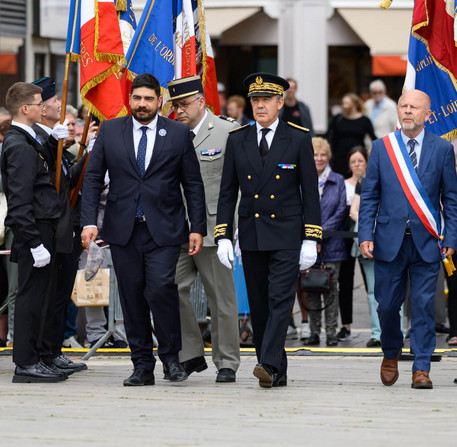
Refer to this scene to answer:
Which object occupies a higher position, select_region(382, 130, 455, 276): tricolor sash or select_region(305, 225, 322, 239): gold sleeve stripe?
select_region(382, 130, 455, 276): tricolor sash

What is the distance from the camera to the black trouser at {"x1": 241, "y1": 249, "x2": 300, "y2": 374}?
8.79 metres

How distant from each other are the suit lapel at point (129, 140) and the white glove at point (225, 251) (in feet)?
2.39

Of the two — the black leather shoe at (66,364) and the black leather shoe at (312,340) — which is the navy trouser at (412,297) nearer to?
the black leather shoe at (66,364)

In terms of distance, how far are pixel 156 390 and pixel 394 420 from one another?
1791 millimetres

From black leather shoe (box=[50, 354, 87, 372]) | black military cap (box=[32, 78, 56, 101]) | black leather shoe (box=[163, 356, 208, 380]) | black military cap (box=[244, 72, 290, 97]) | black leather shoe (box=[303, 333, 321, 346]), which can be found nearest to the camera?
black military cap (box=[244, 72, 290, 97])

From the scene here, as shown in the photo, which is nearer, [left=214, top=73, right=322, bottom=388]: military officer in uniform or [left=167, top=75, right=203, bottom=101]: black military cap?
[left=214, top=73, right=322, bottom=388]: military officer in uniform

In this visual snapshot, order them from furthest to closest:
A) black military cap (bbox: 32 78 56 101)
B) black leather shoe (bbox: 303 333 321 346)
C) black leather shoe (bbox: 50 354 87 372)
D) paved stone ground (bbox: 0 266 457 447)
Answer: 1. black leather shoe (bbox: 303 333 321 346)
2. black military cap (bbox: 32 78 56 101)
3. black leather shoe (bbox: 50 354 87 372)
4. paved stone ground (bbox: 0 266 457 447)

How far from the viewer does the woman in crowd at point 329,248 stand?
1215 cm

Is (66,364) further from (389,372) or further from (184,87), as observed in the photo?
(389,372)

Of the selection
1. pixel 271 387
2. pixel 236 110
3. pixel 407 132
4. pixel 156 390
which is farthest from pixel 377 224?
pixel 236 110

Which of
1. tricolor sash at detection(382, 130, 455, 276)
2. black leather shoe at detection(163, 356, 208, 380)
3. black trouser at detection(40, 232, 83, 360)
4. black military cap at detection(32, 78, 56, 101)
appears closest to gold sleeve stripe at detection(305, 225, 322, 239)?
tricolor sash at detection(382, 130, 455, 276)

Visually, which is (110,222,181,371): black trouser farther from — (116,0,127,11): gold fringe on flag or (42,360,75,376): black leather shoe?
(116,0,127,11): gold fringe on flag

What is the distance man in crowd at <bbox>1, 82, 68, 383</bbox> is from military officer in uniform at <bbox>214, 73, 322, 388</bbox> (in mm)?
1207

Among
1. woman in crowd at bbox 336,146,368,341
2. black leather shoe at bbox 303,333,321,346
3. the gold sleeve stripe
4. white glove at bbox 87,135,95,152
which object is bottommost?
black leather shoe at bbox 303,333,321,346
